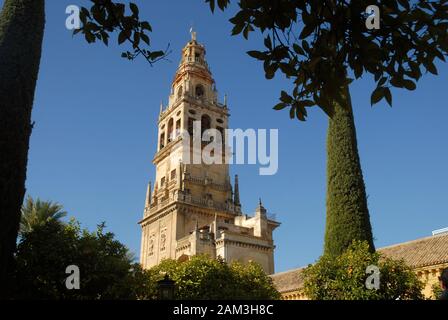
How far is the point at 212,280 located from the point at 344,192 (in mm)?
8067

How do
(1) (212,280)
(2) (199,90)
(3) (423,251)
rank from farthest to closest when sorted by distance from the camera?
(2) (199,90) → (3) (423,251) → (1) (212,280)

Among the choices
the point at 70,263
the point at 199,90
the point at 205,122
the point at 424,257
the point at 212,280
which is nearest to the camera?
the point at 70,263

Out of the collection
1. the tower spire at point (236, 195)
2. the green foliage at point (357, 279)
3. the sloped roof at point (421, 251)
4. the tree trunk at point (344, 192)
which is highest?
the tower spire at point (236, 195)

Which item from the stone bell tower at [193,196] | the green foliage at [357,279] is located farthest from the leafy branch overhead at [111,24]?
the stone bell tower at [193,196]

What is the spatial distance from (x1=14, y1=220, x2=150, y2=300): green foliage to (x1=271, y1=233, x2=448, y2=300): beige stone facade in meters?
11.5

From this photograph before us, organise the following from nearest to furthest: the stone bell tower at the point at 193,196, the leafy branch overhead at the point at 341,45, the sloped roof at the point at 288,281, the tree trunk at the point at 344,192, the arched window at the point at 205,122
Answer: the leafy branch overhead at the point at 341,45 → the tree trunk at the point at 344,192 → the sloped roof at the point at 288,281 → the stone bell tower at the point at 193,196 → the arched window at the point at 205,122

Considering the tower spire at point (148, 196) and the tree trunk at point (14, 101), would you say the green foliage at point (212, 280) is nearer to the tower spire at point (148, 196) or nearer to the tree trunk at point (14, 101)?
the tree trunk at point (14, 101)

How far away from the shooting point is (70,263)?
17.1m

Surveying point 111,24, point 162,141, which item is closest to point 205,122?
point 162,141

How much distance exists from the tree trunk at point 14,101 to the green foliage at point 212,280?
9.72 m

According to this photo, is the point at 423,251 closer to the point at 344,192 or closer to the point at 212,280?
the point at 344,192

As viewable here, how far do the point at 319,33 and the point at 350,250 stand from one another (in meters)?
16.3

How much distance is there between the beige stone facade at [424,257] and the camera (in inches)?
944
